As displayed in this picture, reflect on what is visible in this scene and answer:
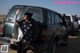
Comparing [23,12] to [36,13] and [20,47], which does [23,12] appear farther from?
[20,47]

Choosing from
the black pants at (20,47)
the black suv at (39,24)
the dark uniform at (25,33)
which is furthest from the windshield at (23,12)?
the black pants at (20,47)

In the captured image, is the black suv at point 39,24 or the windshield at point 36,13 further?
the windshield at point 36,13

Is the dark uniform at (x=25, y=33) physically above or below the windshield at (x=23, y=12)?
below

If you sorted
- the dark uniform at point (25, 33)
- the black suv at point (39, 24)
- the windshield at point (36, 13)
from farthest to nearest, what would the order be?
1. the windshield at point (36, 13)
2. the black suv at point (39, 24)
3. the dark uniform at point (25, 33)

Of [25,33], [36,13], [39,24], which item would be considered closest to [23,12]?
[36,13]

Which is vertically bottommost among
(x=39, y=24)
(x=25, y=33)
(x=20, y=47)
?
(x=20, y=47)

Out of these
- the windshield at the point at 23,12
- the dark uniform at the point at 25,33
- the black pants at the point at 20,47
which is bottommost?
the black pants at the point at 20,47

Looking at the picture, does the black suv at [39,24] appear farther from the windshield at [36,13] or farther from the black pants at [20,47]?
the black pants at [20,47]

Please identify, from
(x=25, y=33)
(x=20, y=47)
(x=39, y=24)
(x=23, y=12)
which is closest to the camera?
(x=25, y=33)

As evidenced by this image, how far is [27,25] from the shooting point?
21.1ft

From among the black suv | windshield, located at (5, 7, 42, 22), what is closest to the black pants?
the black suv

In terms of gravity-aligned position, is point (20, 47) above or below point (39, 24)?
below

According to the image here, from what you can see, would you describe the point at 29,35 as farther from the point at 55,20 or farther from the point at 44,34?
the point at 55,20

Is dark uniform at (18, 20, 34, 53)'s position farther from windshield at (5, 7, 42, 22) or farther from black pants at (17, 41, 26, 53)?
windshield at (5, 7, 42, 22)
